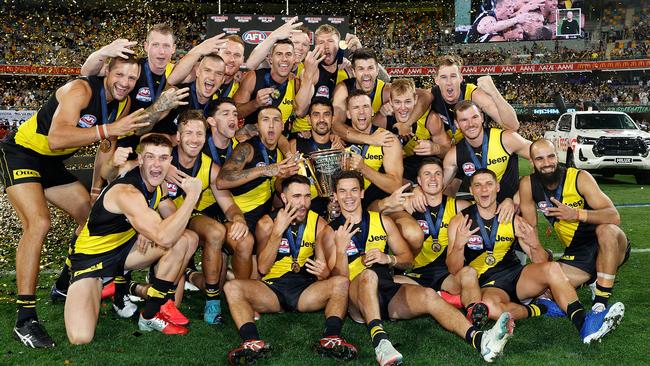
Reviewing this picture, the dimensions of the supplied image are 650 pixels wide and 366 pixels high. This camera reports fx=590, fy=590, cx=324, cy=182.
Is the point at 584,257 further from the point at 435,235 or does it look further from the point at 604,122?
the point at 604,122

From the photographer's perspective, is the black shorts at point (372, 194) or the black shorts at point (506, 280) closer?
the black shorts at point (506, 280)

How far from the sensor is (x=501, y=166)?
5527 millimetres

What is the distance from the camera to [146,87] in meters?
5.18

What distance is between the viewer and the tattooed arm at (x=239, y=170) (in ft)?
16.3

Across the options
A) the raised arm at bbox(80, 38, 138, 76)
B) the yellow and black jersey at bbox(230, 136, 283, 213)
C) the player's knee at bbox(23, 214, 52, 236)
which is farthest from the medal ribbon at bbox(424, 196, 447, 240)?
the player's knee at bbox(23, 214, 52, 236)

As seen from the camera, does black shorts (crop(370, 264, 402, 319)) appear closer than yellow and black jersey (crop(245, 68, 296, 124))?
Yes

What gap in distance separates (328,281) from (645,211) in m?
7.52

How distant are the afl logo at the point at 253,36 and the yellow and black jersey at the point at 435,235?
10.5m

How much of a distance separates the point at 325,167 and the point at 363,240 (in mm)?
724

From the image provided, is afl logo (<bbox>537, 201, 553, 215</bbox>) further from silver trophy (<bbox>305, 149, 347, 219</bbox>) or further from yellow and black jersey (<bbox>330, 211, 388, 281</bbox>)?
silver trophy (<bbox>305, 149, 347, 219</bbox>)

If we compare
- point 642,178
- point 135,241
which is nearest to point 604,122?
point 642,178

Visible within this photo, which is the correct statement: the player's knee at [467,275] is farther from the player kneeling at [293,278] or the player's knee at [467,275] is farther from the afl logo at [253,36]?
the afl logo at [253,36]

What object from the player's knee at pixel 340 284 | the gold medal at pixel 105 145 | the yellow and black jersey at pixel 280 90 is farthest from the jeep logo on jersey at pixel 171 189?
the player's knee at pixel 340 284

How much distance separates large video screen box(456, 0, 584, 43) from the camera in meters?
36.3
